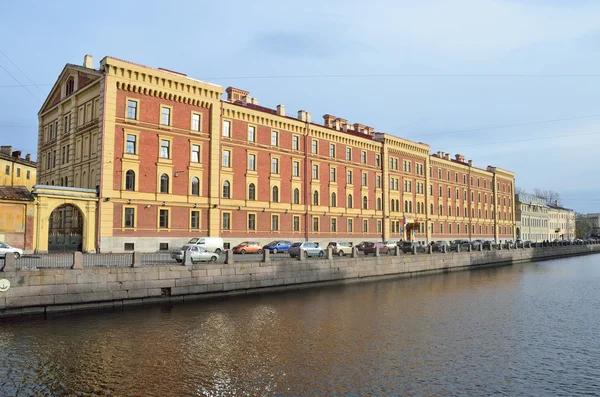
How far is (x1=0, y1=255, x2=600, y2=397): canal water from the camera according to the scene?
1255 cm

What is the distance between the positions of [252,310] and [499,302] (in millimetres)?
14355

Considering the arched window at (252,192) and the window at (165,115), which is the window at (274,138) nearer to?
the arched window at (252,192)

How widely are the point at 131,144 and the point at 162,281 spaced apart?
20179 mm

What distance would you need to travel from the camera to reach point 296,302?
26.9 metres

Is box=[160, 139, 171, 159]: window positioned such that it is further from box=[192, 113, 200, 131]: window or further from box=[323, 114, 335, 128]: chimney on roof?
box=[323, 114, 335, 128]: chimney on roof

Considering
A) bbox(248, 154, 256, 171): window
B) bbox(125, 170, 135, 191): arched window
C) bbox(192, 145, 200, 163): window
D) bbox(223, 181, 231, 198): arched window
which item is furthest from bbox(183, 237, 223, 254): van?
bbox(248, 154, 256, 171): window

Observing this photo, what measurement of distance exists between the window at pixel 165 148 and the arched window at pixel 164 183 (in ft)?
5.96

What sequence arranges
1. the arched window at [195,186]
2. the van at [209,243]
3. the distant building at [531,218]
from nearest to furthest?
the van at [209,243], the arched window at [195,186], the distant building at [531,218]

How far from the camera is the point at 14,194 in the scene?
3294cm

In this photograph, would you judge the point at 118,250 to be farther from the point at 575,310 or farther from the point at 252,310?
the point at 575,310

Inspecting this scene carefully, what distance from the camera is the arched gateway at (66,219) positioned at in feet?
114

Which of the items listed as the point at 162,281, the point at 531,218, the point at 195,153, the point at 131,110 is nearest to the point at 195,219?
the point at 195,153

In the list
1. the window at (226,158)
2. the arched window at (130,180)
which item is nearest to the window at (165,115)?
the arched window at (130,180)

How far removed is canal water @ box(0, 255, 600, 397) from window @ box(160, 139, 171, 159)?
2104 centimetres
